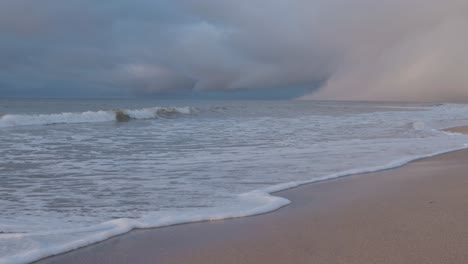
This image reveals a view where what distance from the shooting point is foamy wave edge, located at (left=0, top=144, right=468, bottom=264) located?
3412 mm

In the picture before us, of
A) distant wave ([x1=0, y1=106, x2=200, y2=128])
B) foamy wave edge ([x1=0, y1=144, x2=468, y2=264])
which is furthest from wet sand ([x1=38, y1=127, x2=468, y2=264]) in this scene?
distant wave ([x1=0, y1=106, x2=200, y2=128])

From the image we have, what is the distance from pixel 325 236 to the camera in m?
3.71

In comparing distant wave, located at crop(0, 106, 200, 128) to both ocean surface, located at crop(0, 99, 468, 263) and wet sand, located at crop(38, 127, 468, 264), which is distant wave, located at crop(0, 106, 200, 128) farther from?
wet sand, located at crop(38, 127, 468, 264)

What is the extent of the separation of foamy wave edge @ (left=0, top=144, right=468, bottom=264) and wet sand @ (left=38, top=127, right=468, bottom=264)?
106 millimetres

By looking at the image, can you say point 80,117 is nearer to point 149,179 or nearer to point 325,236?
point 149,179

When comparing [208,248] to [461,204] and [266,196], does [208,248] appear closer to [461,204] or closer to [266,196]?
[266,196]

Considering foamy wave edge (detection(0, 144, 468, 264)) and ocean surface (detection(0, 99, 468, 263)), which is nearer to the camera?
foamy wave edge (detection(0, 144, 468, 264))

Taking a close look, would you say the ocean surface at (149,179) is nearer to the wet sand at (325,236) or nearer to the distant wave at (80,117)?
the wet sand at (325,236)

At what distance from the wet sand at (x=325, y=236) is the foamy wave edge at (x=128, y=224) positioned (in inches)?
4.2

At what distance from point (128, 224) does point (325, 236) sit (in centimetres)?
185

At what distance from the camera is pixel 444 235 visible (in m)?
3.61

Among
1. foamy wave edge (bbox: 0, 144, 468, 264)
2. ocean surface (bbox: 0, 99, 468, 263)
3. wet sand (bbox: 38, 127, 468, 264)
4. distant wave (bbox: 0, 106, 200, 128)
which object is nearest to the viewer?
wet sand (bbox: 38, 127, 468, 264)

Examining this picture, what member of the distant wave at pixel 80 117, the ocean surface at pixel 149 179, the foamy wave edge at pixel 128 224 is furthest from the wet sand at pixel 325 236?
the distant wave at pixel 80 117

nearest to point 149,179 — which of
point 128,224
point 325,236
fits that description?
point 128,224
